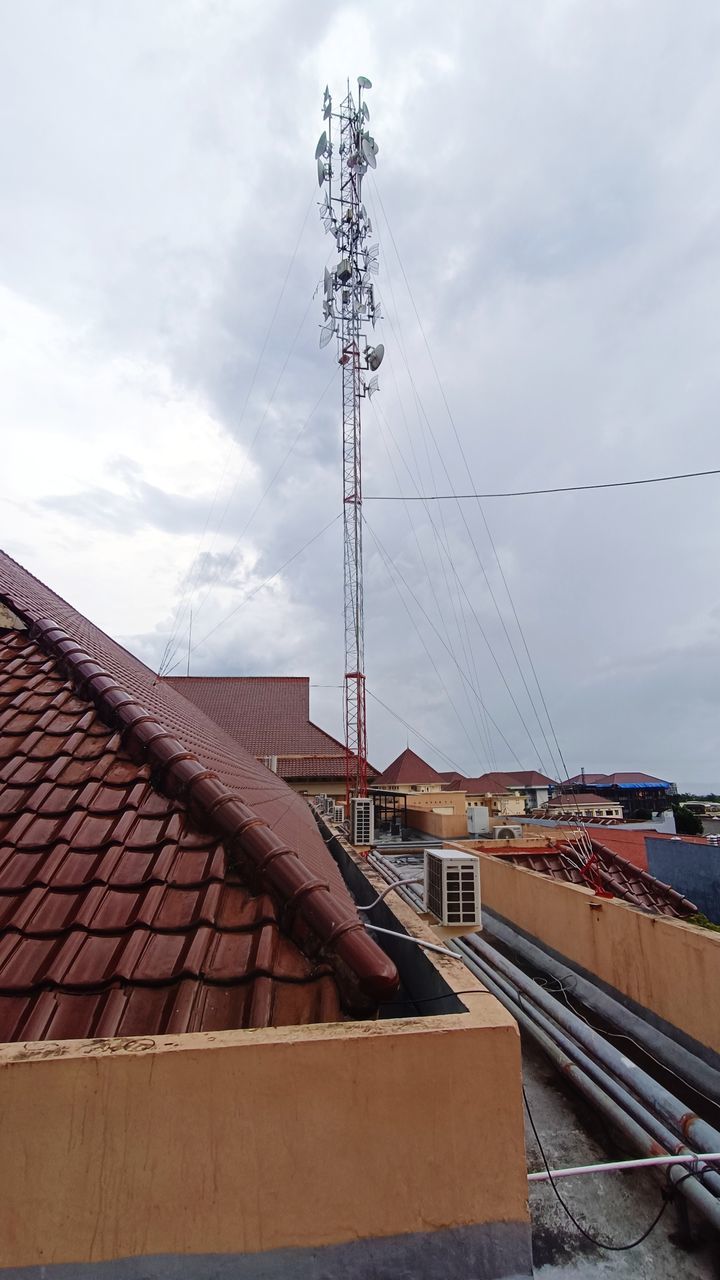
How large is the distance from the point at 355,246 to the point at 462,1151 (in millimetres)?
24360

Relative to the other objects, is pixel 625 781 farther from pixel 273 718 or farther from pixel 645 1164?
pixel 645 1164

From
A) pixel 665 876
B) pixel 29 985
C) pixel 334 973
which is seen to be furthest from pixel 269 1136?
pixel 665 876

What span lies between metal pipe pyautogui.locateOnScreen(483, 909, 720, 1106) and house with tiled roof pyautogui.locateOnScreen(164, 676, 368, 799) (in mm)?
15190

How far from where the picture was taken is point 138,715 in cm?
345

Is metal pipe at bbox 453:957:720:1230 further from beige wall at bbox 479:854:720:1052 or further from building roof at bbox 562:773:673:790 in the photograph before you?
building roof at bbox 562:773:673:790

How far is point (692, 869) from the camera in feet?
49.9

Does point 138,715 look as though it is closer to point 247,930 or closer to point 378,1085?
point 247,930

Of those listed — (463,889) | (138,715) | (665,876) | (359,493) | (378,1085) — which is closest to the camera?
(378,1085)

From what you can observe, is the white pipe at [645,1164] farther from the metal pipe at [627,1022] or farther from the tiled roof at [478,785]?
the tiled roof at [478,785]

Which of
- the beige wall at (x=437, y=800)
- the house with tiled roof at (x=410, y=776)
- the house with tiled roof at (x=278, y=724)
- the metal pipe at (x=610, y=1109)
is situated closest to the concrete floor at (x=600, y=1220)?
the metal pipe at (x=610, y=1109)

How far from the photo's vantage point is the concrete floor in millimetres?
2805

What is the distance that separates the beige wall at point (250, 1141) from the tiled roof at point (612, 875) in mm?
8294

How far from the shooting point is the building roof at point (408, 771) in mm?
37281

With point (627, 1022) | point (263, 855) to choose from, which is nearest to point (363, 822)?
point (627, 1022)
